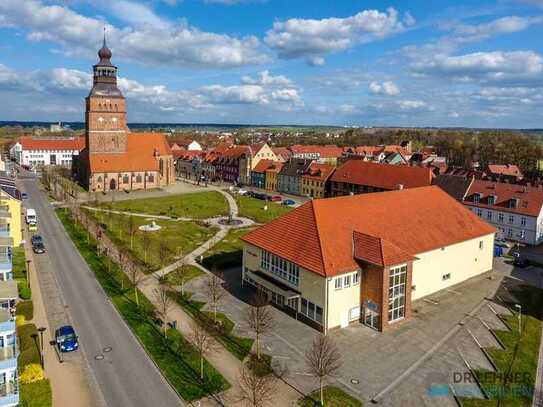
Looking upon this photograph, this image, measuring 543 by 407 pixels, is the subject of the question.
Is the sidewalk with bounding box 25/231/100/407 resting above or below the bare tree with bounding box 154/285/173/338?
below

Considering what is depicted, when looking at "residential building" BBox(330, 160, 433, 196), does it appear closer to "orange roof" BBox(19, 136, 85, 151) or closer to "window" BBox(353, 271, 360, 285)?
"window" BBox(353, 271, 360, 285)

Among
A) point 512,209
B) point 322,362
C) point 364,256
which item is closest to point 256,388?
point 322,362

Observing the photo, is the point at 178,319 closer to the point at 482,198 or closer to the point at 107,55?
the point at 482,198

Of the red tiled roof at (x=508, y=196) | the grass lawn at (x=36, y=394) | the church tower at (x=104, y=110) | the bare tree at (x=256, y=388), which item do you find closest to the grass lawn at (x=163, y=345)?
the bare tree at (x=256, y=388)

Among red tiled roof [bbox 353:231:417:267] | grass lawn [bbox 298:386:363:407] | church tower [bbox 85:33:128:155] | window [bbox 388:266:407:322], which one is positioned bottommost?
grass lawn [bbox 298:386:363:407]

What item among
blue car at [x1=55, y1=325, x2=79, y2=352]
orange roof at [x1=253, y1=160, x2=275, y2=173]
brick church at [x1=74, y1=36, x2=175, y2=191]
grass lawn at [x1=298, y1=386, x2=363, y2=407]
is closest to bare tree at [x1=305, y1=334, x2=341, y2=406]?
grass lawn at [x1=298, y1=386, x2=363, y2=407]

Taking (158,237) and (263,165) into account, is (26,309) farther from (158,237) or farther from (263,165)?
(263,165)
